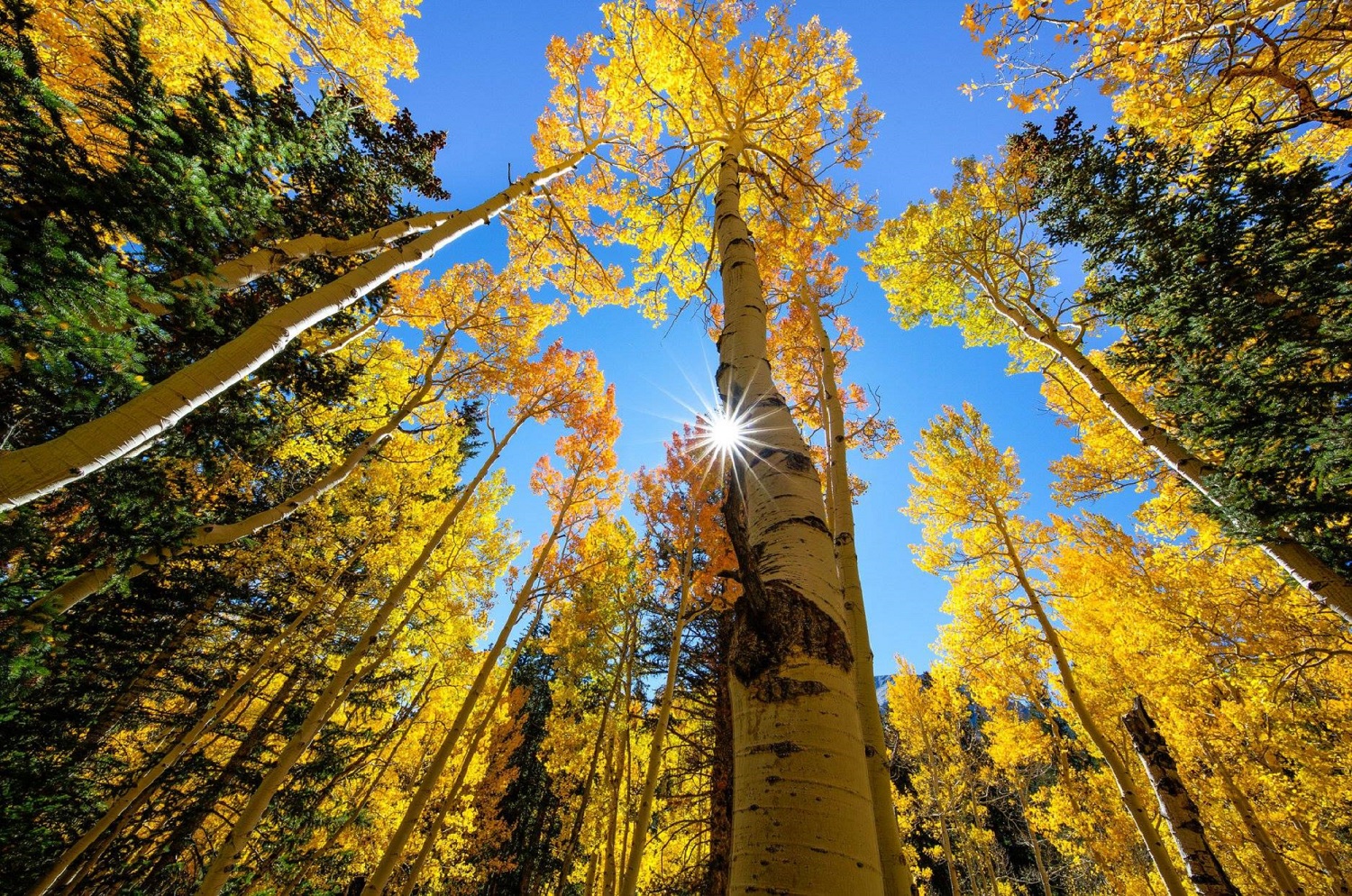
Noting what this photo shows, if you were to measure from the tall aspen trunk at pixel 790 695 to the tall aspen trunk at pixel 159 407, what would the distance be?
2644mm

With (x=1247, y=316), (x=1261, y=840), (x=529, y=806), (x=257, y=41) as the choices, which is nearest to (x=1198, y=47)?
(x=1247, y=316)

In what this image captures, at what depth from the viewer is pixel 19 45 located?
2273 millimetres

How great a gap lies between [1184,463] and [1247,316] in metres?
1.48

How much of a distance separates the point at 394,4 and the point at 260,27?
1481 mm

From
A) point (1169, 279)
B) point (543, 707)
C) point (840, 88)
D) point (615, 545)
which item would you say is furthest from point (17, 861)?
point (543, 707)

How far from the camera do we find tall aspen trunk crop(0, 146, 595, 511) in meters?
1.72

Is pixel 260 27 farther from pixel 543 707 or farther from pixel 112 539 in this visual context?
pixel 543 707

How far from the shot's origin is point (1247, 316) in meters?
4.27

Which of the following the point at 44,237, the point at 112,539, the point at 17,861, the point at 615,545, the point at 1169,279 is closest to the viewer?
the point at 44,237

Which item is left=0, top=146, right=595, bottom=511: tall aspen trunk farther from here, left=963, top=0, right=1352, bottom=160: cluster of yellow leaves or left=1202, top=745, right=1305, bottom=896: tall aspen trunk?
left=1202, top=745, right=1305, bottom=896: tall aspen trunk

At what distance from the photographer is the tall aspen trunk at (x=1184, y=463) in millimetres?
3678

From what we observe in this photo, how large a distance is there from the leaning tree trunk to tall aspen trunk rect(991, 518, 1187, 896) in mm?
923

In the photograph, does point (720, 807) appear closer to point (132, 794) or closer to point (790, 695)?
A: point (790, 695)

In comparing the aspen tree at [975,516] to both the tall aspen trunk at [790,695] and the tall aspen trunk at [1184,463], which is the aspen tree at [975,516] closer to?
the tall aspen trunk at [1184,463]
